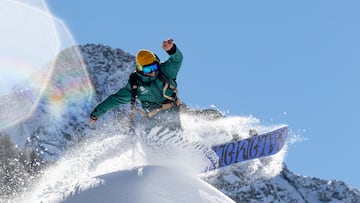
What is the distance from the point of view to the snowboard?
1549 cm

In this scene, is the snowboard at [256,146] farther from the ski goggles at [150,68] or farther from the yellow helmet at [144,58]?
the yellow helmet at [144,58]

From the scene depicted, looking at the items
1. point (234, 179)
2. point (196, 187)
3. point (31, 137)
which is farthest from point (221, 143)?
point (234, 179)

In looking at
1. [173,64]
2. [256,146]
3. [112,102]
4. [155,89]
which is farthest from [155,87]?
[256,146]

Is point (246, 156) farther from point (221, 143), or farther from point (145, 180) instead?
point (145, 180)

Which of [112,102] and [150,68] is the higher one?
[150,68]

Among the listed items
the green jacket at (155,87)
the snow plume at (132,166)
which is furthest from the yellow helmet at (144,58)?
the snow plume at (132,166)

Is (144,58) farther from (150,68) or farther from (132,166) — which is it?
(132,166)

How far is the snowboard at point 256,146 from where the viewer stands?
50.8 ft

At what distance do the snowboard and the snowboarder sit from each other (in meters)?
4.46

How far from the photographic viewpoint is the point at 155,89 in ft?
34.2

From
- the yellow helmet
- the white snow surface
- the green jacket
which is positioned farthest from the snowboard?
the white snow surface

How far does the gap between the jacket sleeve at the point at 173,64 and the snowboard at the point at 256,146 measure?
491 cm

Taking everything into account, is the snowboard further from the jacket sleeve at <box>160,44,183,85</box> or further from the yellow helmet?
the yellow helmet

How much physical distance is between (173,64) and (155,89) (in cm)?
53
